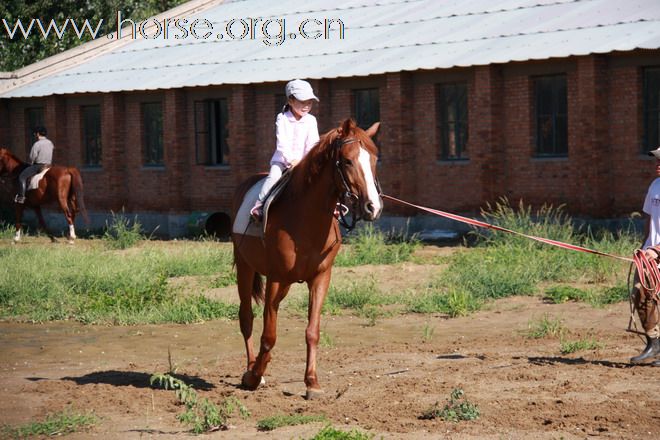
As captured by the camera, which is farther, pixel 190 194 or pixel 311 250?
pixel 190 194

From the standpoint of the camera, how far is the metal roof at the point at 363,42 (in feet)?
75.4

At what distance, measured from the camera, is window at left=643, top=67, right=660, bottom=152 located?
72.6 feet

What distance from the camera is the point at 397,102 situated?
2573 cm

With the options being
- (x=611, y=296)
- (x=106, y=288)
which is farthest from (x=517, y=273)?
(x=106, y=288)

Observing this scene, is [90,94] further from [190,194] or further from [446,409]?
[446,409]

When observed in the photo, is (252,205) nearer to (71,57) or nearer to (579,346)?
(579,346)

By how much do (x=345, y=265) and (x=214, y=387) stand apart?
9.15 meters

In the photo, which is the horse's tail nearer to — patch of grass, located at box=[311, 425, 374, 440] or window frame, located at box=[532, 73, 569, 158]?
window frame, located at box=[532, 73, 569, 158]

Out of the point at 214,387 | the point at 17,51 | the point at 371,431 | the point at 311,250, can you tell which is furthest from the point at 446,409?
the point at 17,51

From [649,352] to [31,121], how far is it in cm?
2851

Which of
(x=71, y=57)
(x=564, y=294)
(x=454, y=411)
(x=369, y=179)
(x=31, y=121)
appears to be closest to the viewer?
(x=454, y=411)

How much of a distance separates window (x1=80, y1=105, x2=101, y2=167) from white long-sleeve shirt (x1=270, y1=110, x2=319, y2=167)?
2511 cm

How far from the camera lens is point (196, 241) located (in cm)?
2691

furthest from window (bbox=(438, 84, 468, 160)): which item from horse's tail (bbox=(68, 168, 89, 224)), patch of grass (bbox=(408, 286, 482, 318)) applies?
patch of grass (bbox=(408, 286, 482, 318))
